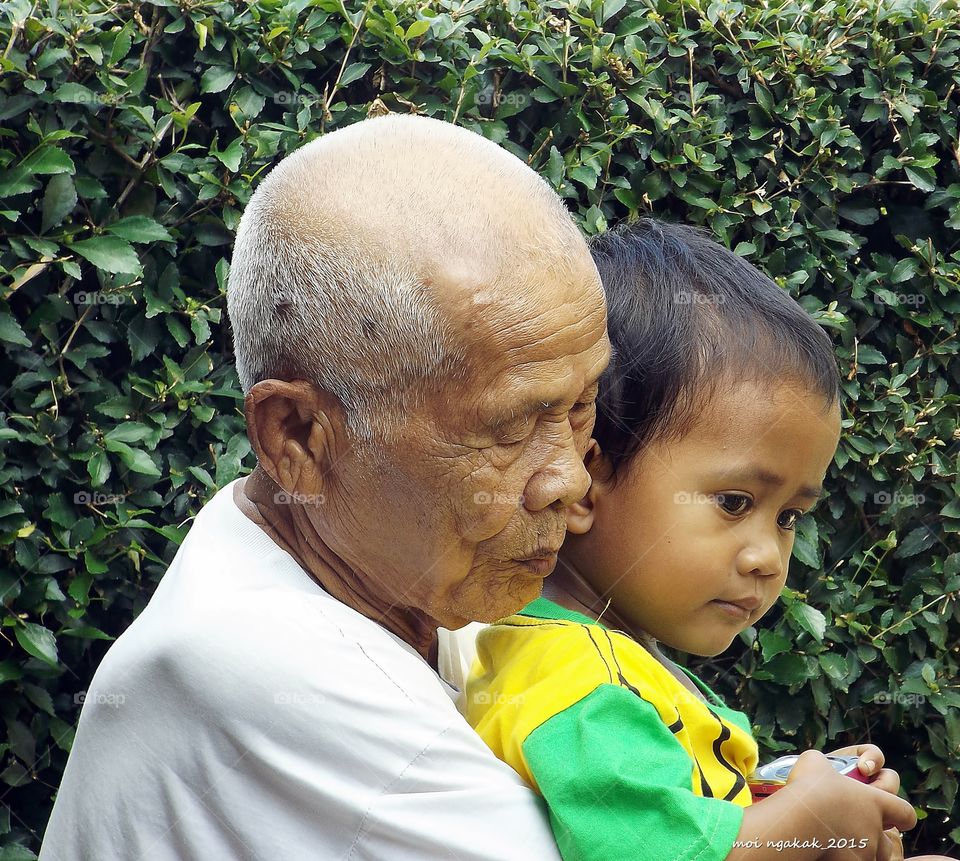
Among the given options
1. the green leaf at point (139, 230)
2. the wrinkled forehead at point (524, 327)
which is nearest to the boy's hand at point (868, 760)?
the wrinkled forehead at point (524, 327)

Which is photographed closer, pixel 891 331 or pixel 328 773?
pixel 328 773

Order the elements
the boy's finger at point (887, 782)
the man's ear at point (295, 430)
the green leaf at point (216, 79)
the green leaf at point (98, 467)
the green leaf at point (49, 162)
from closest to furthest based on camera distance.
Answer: the man's ear at point (295, 430)
the boy's finger at point (887, 782)
the green leaf at point (49, 162)
the green leaf at point (98, 467)
the green leaf at point (216, 79)

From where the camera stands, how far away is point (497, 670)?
2.25 meters

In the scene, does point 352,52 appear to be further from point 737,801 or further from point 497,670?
point 737,801

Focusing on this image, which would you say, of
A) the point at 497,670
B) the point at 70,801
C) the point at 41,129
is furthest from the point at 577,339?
the point at 41,129

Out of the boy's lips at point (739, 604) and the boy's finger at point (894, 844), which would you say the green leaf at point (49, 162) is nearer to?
the boy's lips at point (739, 604)

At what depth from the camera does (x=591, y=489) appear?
2.49 meters

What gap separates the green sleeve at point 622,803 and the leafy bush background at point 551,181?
76.2 inches

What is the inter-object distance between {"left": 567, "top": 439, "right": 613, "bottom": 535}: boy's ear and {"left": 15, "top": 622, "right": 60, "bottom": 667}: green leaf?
1.86m

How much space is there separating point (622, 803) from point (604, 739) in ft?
0.34

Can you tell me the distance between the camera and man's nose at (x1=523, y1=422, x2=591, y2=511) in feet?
6.61

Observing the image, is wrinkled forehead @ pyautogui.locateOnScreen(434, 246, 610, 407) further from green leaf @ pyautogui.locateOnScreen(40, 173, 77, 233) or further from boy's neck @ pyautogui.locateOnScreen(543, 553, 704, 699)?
green leaf @ pyautogui.locateOnScreen(40, 173, 77, 233)

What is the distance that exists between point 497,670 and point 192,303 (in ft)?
6.05

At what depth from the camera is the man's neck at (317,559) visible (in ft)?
6.90
